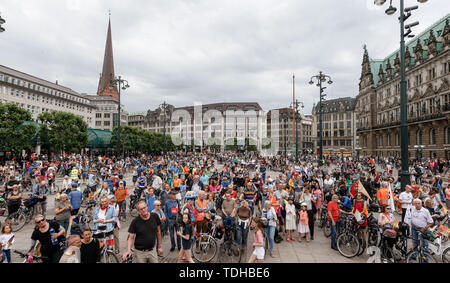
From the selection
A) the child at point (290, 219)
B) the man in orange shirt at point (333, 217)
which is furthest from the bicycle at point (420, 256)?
the child at point (290, 219)

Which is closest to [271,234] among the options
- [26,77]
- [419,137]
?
[419,137]

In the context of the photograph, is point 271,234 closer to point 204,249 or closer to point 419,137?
Answer: point 204,249

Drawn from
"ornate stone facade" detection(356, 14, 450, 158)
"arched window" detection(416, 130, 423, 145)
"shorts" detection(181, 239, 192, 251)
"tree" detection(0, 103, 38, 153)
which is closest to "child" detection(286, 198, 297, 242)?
"shorts" detection(181, 239, 192, 251)

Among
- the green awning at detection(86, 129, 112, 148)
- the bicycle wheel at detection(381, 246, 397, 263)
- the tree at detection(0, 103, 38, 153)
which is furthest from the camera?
the green awning at detection(86, 129, 112, 148)

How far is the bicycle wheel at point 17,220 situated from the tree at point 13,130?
26306 mm

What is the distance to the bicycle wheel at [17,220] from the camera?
9469mm

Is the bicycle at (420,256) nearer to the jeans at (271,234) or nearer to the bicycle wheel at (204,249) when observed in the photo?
the jeans at (271,234)

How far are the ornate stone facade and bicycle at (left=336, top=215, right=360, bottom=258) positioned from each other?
4182 cm

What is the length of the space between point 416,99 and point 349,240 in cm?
5726

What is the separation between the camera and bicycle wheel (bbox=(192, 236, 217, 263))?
7.08m

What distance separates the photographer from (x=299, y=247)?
26.5 ft

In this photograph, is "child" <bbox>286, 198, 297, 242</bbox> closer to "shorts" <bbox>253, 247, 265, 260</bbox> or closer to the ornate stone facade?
"shorts" <bbox>253, 247, 265, 260</bbox>

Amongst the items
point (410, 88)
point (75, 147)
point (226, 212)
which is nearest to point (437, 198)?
point (226, 212)

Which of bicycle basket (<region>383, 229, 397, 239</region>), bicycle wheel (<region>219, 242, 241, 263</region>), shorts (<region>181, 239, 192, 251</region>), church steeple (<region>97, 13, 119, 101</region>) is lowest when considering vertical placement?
bicycle wheel (<region>219, 242, 241, 263</region>)
